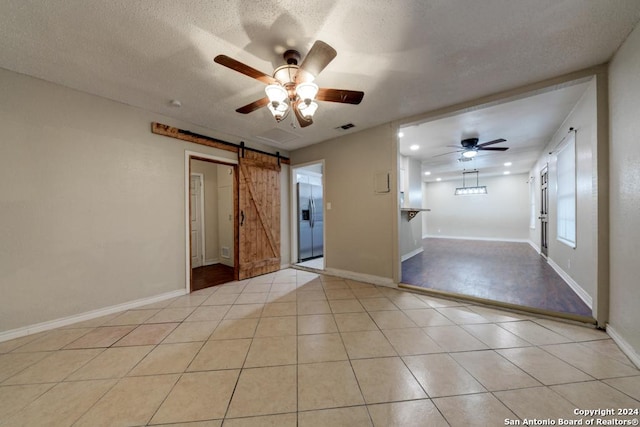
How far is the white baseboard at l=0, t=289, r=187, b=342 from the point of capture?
6.90ft

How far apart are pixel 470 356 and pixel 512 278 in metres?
2.85

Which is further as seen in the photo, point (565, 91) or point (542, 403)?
point (565, 91)

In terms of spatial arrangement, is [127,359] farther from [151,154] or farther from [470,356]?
[470,356]

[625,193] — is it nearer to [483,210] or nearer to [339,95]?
[339,95]

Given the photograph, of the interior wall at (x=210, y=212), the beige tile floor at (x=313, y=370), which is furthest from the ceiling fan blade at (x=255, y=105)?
the interior wall at (x=210, y=212)

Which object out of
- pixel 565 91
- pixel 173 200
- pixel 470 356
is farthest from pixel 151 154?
pixel 565 91

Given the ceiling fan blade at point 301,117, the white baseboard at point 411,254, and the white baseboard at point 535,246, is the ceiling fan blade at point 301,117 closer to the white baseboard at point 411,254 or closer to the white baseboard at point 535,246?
the white baseboard at point 411,254

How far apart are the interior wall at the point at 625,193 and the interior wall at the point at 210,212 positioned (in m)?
6.00

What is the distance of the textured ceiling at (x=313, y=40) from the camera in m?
1.54

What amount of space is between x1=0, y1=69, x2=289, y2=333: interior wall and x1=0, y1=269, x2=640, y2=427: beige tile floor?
0.42 meters

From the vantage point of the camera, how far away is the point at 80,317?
8.00 feet

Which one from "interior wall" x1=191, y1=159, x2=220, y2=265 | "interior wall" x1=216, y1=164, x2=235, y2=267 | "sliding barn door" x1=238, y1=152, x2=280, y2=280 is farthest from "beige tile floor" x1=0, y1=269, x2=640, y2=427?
"interior wall" x1=191, y1=159, x2=220, y2=265

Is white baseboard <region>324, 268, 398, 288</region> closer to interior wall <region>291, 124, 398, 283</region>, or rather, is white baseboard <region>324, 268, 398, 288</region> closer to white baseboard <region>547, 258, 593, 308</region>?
interior wall <region>291, 124, 398, 283</region>

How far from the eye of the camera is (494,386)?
4.80 feet
